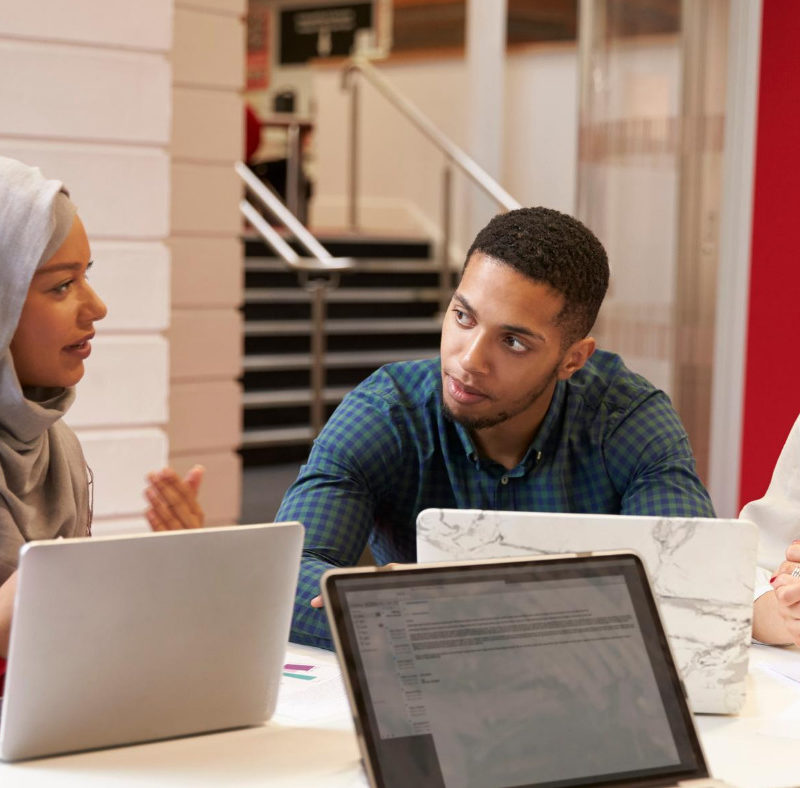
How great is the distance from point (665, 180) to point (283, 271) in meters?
2.66

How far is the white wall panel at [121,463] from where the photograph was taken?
3600mm

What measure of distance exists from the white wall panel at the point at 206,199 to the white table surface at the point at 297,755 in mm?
2998

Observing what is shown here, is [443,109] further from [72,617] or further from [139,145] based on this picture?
[72,617]

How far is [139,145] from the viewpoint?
3605mm

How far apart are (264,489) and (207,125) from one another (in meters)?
1.99

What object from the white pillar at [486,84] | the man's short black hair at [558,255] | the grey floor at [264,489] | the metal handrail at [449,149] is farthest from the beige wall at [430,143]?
the man's short black hair at [558,255]

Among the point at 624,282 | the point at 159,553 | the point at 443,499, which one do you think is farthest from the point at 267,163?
the point at 159,553

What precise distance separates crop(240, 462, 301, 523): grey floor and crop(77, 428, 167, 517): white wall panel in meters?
1.42

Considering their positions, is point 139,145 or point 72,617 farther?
point 139,145

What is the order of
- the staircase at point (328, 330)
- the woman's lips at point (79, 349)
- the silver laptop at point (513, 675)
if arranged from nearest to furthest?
the silver laptop at point (513, 675), the woman's lips at point (79, 349), the staircase at point (328, 330)

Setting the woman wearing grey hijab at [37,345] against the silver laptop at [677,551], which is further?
the woman wearing grey hijab at [37,345]

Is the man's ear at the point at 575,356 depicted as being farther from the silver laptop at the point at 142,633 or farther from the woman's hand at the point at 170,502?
the silver laptop at the point at 142,633

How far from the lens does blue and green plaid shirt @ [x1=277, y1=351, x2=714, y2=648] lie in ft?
6.49

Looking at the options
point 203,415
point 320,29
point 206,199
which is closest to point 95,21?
point 206,199
